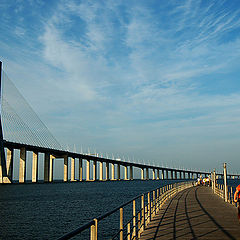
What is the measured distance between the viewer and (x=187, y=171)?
574 feet

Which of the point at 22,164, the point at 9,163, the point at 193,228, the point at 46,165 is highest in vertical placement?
the point at 9,163

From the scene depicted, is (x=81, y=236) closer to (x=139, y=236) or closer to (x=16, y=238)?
(x=16, y=238)

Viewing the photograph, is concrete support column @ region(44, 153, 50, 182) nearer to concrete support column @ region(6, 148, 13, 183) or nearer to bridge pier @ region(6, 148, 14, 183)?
bridge pier @ region(6, 148, 14, 183)

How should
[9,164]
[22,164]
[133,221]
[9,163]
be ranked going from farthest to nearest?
[22,164]
[9,163]
[9,164]
[133,221]

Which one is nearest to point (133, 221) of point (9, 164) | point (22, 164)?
point (9, 164)

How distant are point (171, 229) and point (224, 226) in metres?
1.80

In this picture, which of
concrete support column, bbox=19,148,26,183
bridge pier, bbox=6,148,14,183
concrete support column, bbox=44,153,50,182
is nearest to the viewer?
bridge pier, bbox=6,148,14,183

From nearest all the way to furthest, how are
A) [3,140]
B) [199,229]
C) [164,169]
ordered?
[199,229], [3,140], [164,169]

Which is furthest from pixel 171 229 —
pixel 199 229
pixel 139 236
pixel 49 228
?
pixel 49 228

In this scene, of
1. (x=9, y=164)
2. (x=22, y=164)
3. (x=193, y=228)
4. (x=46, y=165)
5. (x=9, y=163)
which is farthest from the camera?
(x=46, y=165)

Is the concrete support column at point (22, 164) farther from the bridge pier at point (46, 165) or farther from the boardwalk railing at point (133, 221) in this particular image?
the boardwalk railing at point (133, 221)

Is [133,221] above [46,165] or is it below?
below

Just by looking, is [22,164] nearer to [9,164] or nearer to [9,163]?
[9,163]

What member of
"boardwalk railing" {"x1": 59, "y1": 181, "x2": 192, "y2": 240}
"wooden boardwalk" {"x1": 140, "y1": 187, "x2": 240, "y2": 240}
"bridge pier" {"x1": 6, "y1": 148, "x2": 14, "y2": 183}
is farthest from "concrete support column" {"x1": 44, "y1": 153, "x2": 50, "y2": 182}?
"wooden boardwalk" {"x1": 140, "y1": 187, "x2": 240, "y2": 240}
